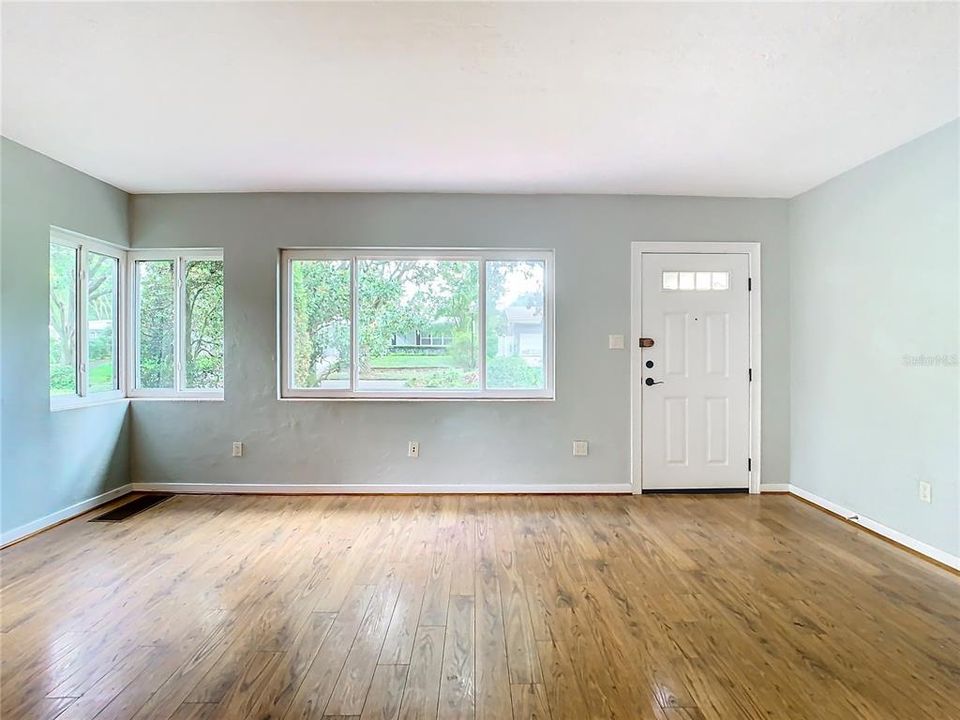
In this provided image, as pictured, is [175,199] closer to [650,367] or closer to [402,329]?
[402,329]

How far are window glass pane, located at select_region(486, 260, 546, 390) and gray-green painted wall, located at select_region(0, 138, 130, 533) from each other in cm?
303

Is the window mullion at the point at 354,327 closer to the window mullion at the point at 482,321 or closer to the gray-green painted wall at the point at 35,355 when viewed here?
the window mullion at the point at 482,321

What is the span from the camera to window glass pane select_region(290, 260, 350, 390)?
410 cm

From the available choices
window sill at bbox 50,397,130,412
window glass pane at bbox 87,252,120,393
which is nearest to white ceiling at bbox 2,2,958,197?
window glass pane at bbox 87,252,120,393

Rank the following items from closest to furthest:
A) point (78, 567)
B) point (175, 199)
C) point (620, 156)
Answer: point (78, 567)
point (620, 156)
point (175, 199)

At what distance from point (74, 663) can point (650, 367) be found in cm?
383

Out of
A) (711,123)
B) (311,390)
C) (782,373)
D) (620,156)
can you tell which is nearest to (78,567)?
(311,390)

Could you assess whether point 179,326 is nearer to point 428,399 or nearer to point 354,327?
point 354,327

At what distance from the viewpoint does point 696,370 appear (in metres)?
4.06

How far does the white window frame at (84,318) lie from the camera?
345 cm

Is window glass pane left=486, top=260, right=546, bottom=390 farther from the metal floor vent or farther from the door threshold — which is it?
the metal floor vent

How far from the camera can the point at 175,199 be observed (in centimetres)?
402

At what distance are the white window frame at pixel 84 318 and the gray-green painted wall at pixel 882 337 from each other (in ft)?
18.0

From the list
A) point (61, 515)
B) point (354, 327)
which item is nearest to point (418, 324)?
point (354, 327)
